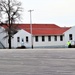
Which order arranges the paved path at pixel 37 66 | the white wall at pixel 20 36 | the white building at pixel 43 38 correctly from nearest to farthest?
the paved path at pixel 37 66 < the white building at pixel 43 38 < the white wall at pixel 20 36

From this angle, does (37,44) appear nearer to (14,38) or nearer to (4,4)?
(14,38)

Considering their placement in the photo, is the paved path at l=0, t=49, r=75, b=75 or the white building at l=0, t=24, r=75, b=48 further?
the white building at l=0, t=24, r=75, b=48

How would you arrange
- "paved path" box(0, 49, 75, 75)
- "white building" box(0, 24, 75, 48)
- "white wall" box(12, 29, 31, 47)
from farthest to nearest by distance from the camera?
"white wall" box(12, 29, 31, 47) → "white building" box(0, 24, 75, 48) → "paved path" box(0, 49, 75, 75)

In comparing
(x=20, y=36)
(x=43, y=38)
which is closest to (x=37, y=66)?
(x=43, y=38)

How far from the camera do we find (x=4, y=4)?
76.6 meters

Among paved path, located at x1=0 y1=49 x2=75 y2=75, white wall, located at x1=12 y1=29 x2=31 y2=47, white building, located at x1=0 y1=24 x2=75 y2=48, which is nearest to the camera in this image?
paved path, located at x1=0 y1=49 x2=75 y2=75

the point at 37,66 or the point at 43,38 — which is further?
the point at 43,38

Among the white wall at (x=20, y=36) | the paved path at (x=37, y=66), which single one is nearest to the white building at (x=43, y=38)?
the white wall at (x=20, y=36)

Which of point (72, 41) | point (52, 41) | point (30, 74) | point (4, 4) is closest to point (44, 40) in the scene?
point (52, 41)

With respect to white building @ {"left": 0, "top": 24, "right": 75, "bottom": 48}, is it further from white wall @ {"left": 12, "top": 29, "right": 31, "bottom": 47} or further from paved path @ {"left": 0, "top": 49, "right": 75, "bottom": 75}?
paved path @ {"left": 0, "top": 49, "right": 75, "bottom": 75}

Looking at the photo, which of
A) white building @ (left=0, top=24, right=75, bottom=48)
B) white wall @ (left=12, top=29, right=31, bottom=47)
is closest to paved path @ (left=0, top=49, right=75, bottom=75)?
white building @ (left=0, top=24, right=75, bottom=48)

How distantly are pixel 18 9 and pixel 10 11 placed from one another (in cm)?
230

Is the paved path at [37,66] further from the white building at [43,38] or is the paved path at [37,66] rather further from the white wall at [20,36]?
the white wall at [20,36]

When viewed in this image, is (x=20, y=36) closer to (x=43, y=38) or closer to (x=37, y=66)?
(x=43, y=38)
